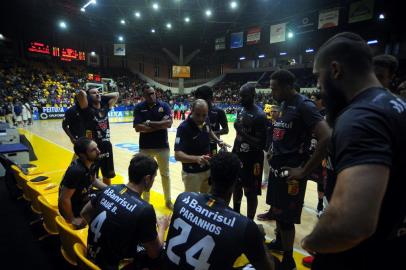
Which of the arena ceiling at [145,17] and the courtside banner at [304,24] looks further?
the arena ceiling at [145,17]

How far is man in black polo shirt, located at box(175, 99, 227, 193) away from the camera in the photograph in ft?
11.0

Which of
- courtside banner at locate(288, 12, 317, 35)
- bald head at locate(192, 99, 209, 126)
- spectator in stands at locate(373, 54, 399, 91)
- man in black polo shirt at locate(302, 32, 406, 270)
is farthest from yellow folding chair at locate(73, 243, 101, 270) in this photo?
courtside banner at locate(288, 12, 317, 35)

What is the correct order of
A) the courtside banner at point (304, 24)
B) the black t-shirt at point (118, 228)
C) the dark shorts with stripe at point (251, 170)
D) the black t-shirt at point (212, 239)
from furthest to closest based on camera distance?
the courtside banner at point (304, 24), the dark shorts with stripe at point (251, 170), the black t-shirt at point (118, 228), the black t-shirt at point (212, 239)

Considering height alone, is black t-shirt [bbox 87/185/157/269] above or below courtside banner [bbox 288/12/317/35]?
below

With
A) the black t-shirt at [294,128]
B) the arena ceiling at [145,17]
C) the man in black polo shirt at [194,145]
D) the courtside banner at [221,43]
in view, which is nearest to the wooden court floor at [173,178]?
the man in black polo shirt at [194,145]

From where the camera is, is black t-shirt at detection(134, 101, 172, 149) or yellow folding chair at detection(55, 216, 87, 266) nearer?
yellow folding chair at detection(55, 216, 87, 266)

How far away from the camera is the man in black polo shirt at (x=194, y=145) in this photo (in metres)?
3.35

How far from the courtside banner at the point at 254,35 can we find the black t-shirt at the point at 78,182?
79.2 feet

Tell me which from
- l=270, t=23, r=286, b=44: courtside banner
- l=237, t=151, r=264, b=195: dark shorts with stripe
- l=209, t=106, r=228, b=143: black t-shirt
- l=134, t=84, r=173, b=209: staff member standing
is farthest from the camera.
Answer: l=270, t=23, r=286, b=44: courtside banner

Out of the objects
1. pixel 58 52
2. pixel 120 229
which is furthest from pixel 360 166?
pixel 58 52

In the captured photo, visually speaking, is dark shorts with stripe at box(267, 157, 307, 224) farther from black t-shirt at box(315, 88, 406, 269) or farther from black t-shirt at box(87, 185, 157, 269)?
black t-shirt at box(315, 88, 406, 269)

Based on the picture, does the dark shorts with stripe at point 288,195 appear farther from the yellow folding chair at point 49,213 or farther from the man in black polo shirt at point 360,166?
the yellow folding chair at point 49,213

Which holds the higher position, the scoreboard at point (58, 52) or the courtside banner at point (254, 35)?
the courtside banner at point (254, 35)

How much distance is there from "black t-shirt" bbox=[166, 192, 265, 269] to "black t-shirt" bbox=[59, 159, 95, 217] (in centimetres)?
186
